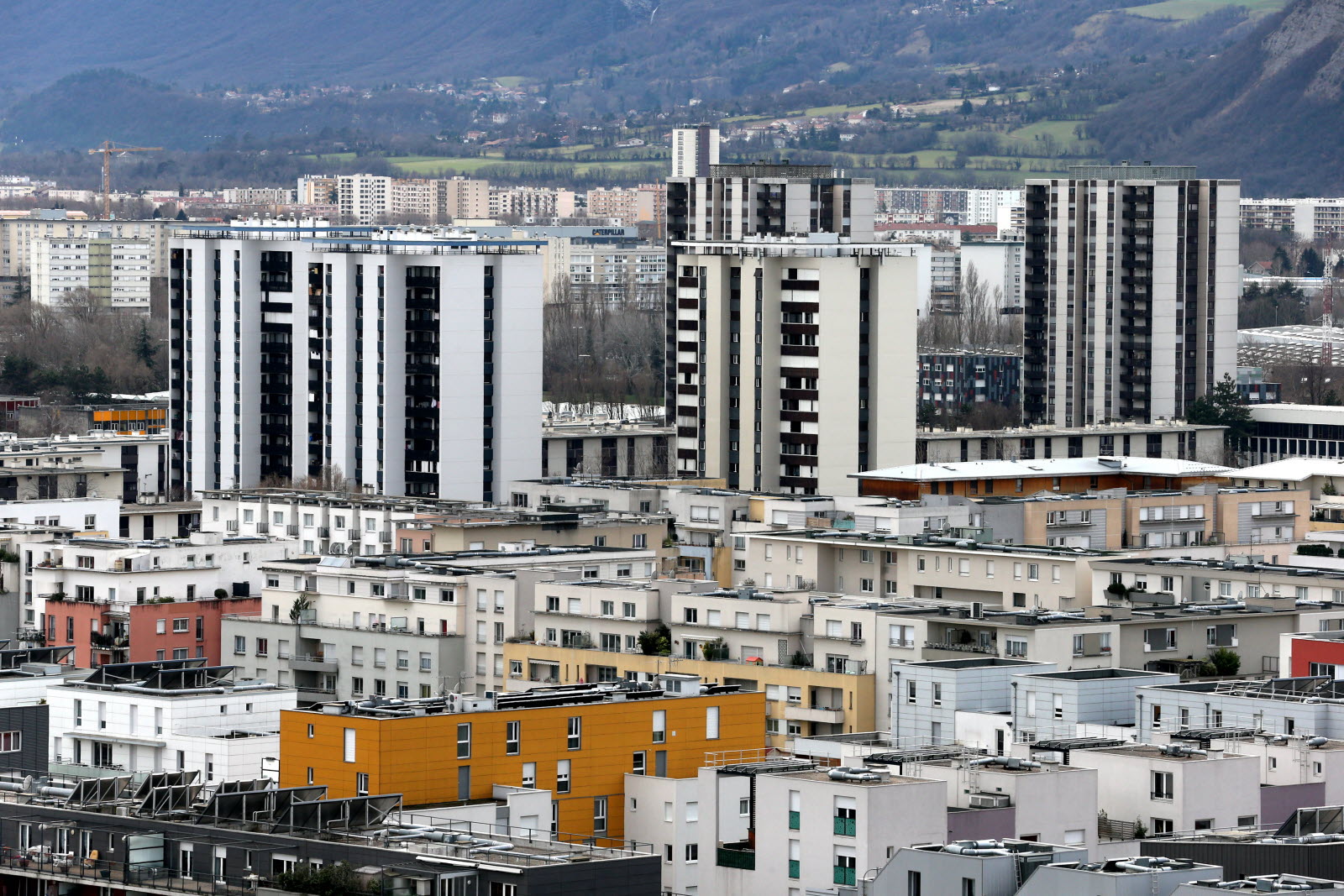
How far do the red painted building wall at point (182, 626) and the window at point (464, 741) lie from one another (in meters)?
17.5

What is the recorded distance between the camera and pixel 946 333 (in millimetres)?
140375

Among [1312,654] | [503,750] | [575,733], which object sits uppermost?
[1312,654]

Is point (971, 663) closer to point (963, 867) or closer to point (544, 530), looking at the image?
point (963, 867)

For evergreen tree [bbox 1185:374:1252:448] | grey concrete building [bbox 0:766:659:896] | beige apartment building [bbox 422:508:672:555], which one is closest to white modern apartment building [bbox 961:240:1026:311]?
evergreen tree [bbox 1185:374:1252:448]

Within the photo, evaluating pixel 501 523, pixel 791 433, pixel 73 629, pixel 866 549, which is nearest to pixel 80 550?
pixel 73 629

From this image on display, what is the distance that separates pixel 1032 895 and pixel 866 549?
92.1 feet

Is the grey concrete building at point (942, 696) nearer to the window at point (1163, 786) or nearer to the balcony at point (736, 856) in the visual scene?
the balcony at point (736, 856)

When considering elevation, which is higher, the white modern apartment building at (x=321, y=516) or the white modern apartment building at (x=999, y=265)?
the white modern apartment building at (x=999, y=265)

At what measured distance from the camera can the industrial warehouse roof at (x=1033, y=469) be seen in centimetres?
7156

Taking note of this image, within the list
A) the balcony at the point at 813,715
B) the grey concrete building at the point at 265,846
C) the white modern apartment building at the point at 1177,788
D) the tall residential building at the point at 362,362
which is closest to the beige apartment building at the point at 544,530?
the balcony at the point at 813,715

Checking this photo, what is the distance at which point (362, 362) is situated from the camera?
8475 centimetres

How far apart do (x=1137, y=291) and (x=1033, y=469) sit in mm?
39645

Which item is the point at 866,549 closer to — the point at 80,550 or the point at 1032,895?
the point at 80,550

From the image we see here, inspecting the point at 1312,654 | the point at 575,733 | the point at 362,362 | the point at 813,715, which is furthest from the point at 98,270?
the point at 575,733
